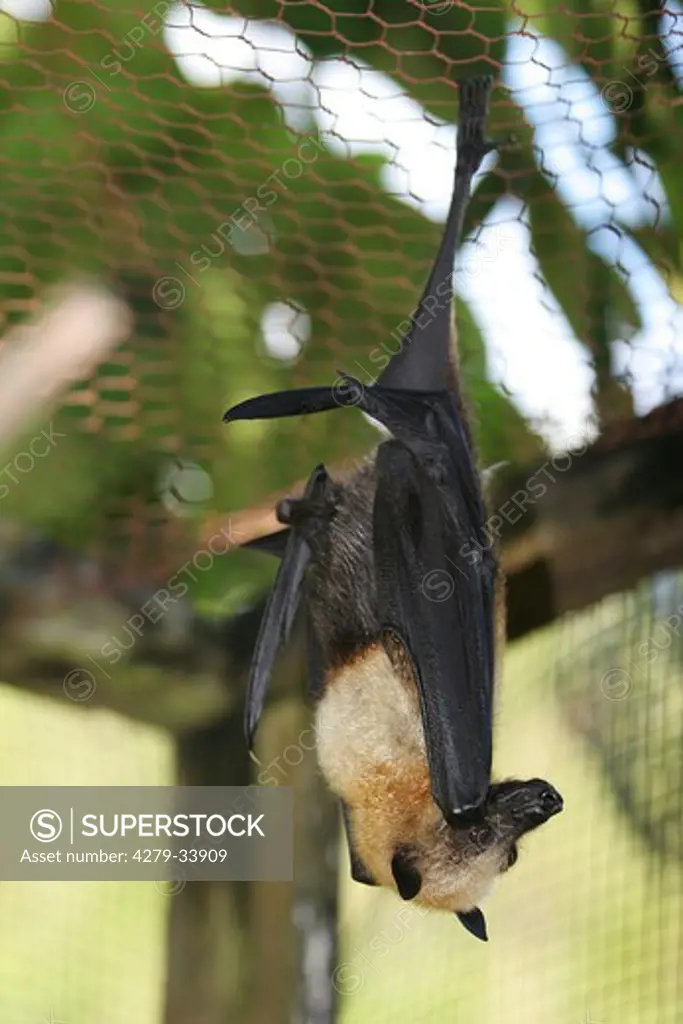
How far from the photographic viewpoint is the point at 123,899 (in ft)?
8.16

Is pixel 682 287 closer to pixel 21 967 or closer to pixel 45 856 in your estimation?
pixel 45 856

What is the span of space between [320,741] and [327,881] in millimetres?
557

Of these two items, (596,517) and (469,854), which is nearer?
(469,854)

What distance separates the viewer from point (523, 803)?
5.57ft

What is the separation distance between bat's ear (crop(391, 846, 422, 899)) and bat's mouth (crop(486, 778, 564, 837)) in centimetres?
18

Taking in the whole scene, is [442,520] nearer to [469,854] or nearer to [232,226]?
[469,854]

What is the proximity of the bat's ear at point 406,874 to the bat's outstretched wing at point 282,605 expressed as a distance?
1.00ft

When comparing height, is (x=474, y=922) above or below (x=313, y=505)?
below

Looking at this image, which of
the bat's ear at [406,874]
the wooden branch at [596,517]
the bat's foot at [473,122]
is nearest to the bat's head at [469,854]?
the bat's ear at [406,874]

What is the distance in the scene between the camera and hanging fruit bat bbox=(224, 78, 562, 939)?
1.67m

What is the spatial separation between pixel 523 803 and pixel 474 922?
277 mm

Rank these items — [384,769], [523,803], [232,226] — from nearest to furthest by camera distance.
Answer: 1. [523,803]
2. [384,769]
3. [232,226]

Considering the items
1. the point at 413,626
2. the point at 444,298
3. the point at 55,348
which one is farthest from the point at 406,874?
the point at 55,348

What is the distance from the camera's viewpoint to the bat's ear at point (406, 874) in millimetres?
1783
